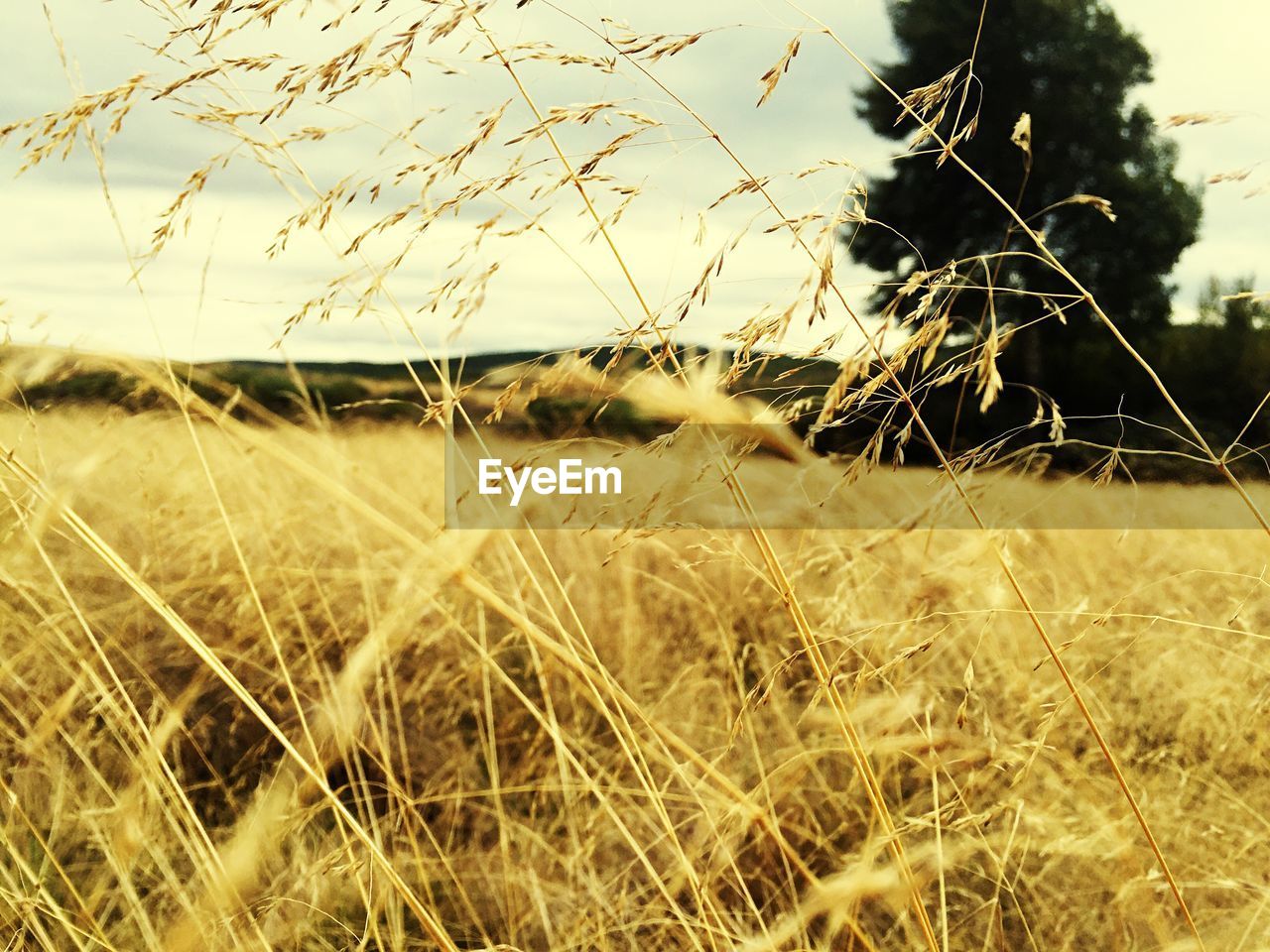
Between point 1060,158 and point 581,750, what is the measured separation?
44.8ft

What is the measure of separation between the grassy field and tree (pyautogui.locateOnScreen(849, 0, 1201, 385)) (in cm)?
1082

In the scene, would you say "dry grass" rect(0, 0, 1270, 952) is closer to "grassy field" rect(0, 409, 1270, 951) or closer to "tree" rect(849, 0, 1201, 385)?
"grassy field" rect(0, 409, 1270, 951)

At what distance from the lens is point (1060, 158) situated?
41.8 ft

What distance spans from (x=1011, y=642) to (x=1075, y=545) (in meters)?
1.15

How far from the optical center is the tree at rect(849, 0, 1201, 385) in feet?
40.6

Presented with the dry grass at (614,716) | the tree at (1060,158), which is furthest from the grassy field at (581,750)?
the tree at (1060,158)

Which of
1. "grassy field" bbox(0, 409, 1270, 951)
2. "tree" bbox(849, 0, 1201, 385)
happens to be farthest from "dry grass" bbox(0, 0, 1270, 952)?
"tree" bbox(849, 0, 1201, 385)

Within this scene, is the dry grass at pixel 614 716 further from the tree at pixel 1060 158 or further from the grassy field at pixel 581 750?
the tree at pixel 1060 158

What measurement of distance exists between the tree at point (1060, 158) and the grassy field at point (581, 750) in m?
10.8

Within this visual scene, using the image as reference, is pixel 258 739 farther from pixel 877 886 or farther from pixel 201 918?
pixel 877 886

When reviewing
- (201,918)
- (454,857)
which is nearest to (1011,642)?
(454,857)

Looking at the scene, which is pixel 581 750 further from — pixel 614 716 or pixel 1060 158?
pixel 1060 158

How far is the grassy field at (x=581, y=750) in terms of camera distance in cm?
110

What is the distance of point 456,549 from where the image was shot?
3.84 ft
